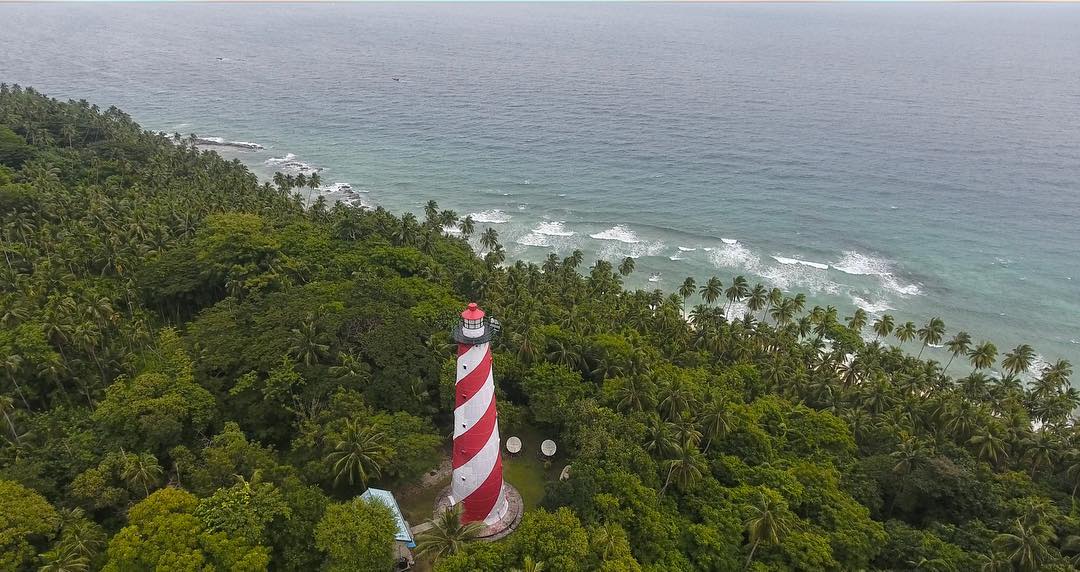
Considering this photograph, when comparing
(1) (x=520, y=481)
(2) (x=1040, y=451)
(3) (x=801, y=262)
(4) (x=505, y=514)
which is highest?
(3) (x=801, y=262)

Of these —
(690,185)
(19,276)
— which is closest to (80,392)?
(19,276)

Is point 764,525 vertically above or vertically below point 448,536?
above

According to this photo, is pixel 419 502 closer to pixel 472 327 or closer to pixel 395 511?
pixel 395 511

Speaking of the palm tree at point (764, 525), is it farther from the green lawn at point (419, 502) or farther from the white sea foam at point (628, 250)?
the white sea foam at point (628, 250)

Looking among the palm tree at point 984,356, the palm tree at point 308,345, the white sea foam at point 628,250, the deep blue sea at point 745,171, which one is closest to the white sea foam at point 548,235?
the deep blue sea at point 745,171

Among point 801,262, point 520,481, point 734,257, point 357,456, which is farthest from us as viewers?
point 734,257

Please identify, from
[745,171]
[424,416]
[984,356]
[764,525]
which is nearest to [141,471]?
[424,416]
